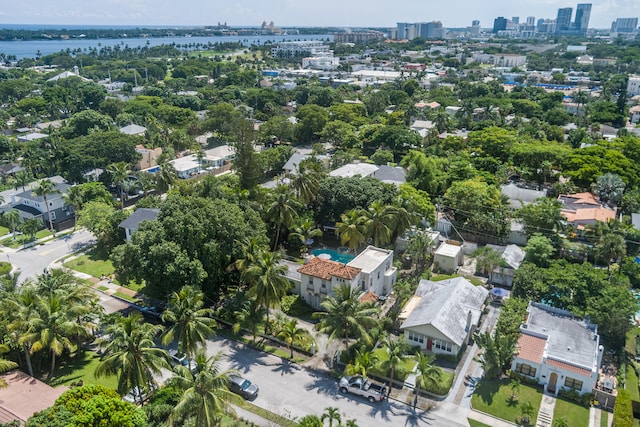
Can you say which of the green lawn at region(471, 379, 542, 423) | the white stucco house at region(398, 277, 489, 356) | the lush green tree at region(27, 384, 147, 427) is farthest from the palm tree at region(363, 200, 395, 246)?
the lush green tree at region(27, 384, 147, 427)

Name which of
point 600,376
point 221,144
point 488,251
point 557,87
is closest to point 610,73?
point 557,87

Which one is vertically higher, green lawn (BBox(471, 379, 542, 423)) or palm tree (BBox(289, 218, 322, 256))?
palm tree (BBox(289, 218, 322, 256))

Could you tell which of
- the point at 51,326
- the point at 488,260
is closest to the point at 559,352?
the point at 488,260

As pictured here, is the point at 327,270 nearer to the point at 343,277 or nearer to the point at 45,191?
the point at 343,277

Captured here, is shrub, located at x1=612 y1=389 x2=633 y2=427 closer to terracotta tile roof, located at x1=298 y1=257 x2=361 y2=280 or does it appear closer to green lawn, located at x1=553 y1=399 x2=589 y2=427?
green lawn, located at x1=553 y1=399 x2=589 y2=427

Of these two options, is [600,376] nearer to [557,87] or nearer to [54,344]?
[54,344]
